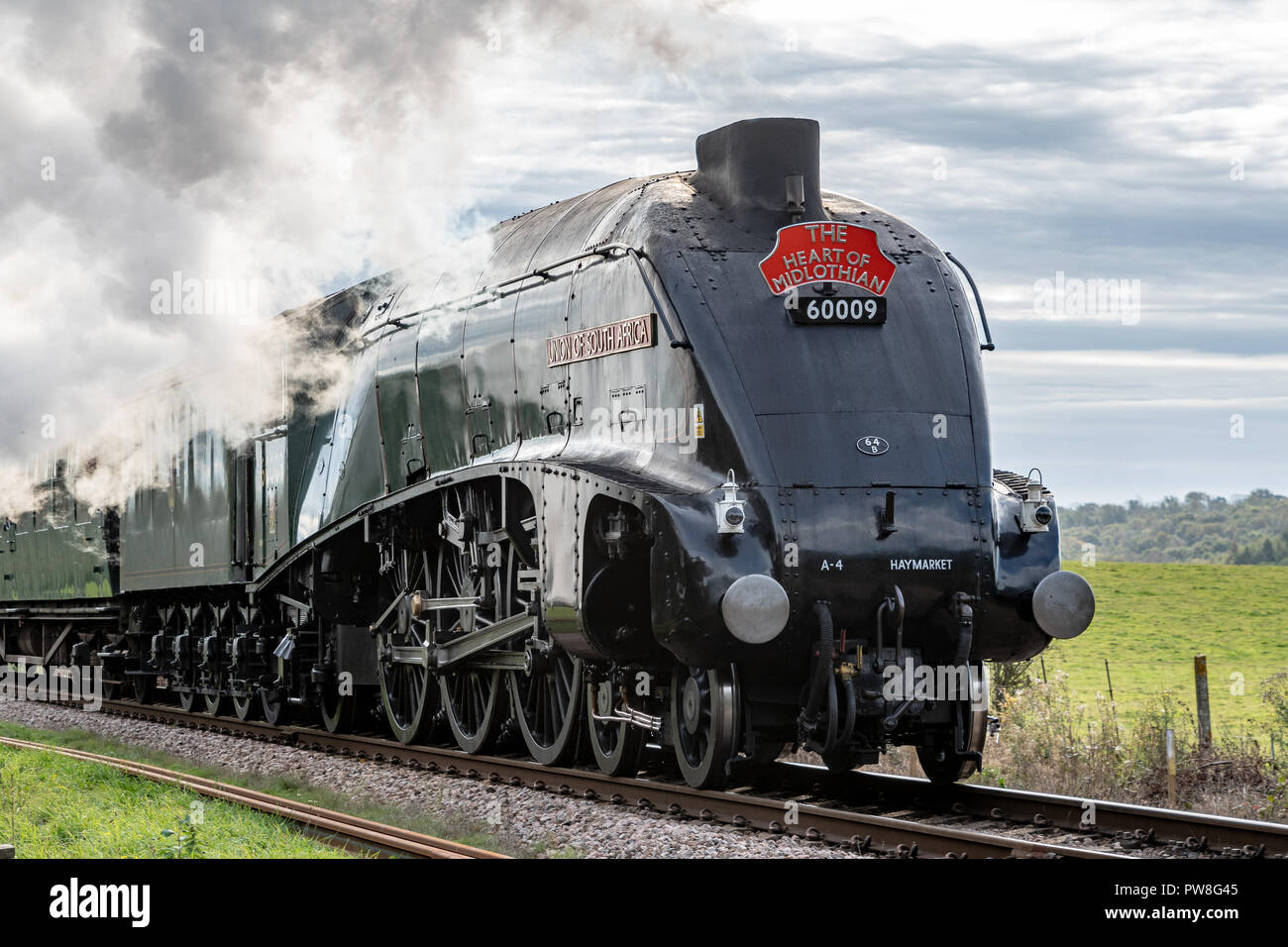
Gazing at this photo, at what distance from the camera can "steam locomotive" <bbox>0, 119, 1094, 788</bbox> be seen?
892 cm

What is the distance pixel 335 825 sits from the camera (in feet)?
28.5

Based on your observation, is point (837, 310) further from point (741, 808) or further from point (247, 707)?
point (247, 707)

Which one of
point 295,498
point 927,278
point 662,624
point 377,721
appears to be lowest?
point 377,721

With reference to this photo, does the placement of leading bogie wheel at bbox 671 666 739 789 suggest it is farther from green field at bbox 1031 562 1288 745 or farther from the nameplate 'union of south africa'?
green field at bbox 1031 562 1288 745

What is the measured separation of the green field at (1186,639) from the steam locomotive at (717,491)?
5.44 m

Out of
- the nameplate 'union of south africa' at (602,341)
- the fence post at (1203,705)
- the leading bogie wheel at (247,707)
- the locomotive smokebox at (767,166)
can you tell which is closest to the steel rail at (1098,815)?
the fence post at (1203,705)

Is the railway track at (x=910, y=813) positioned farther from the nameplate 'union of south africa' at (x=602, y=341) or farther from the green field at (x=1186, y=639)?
the green field at (x=1186, y=639)

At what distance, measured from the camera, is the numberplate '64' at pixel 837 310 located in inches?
372

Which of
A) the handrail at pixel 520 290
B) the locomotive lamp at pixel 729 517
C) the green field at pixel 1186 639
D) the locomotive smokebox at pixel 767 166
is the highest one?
the locomotive smokebox at pixel 767 166

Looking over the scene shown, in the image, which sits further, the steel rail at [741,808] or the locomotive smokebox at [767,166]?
the locomotive smokebox at [767,166]
